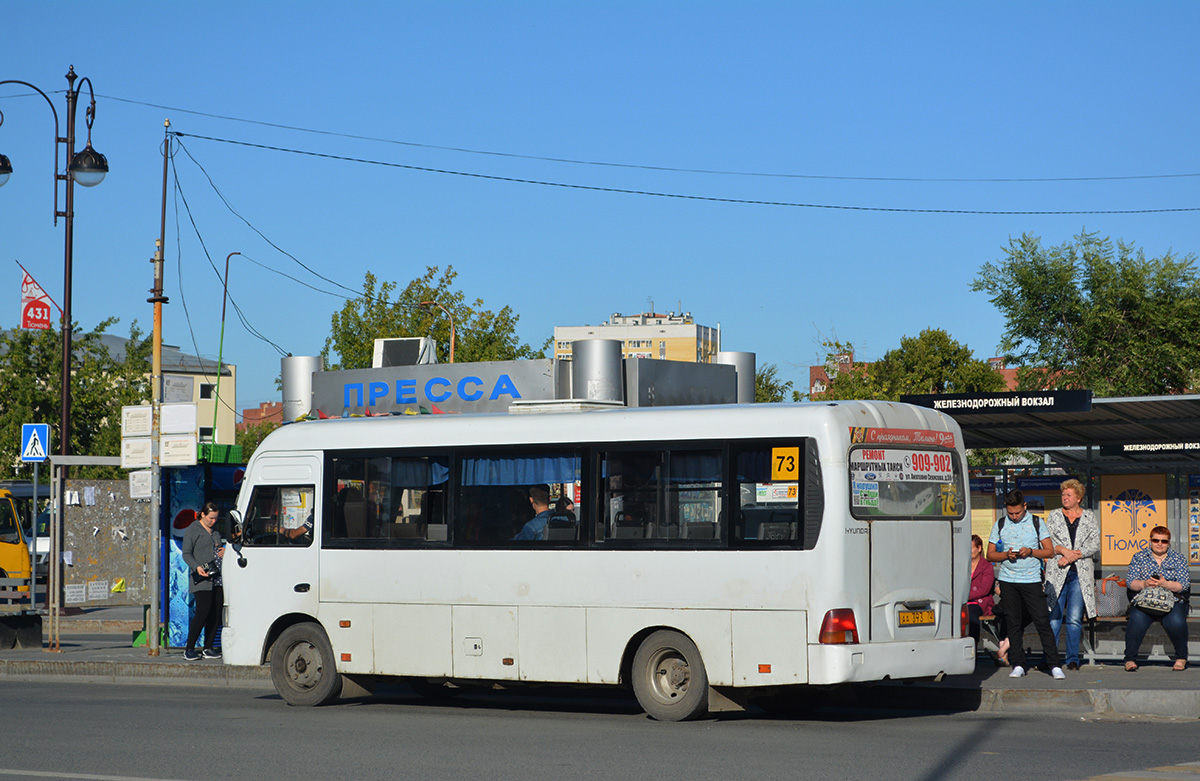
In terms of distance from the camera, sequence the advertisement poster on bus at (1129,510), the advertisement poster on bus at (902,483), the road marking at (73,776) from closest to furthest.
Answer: the road marking at (73,776), the advertisement poster on bus at (902,483), the advertisement poster on bus at (1129,510)

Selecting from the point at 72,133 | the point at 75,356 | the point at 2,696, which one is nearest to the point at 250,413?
the point at 75,356

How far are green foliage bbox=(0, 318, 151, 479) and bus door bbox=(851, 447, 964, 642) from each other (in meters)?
37.5

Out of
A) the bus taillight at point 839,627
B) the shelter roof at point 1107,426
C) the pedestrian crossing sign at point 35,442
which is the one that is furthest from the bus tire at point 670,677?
the pedestrian crossing sign at point 35,442

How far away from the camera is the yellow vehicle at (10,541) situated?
33.2 meters

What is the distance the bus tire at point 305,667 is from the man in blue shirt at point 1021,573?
21.1 ft

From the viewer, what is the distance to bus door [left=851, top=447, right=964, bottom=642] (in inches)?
438

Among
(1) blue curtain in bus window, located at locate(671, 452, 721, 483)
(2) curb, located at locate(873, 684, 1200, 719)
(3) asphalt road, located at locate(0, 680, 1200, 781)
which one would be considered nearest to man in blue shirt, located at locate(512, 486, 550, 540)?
(1) blue curtain in bus window, located at locate(671, 452, 721, 483)

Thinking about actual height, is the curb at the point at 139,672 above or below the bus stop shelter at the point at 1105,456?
below

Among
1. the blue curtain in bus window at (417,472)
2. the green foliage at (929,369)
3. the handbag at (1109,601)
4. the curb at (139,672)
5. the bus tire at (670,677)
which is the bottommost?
the curb at (139,672)

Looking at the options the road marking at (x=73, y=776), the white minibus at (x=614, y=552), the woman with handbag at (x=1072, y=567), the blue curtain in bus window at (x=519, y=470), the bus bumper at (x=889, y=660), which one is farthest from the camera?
the woman with handbag at (x=1072, y=567)

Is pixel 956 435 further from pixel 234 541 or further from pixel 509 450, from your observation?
pixel 234 541

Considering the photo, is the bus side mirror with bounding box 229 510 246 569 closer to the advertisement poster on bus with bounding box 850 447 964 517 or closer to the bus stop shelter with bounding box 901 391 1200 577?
the advertisement poster on bus with bounding box 850 447 964 517

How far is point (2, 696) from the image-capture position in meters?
14.7

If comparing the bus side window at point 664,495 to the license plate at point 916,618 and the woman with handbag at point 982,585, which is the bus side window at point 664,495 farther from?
the woman with handbag at point 982,585
